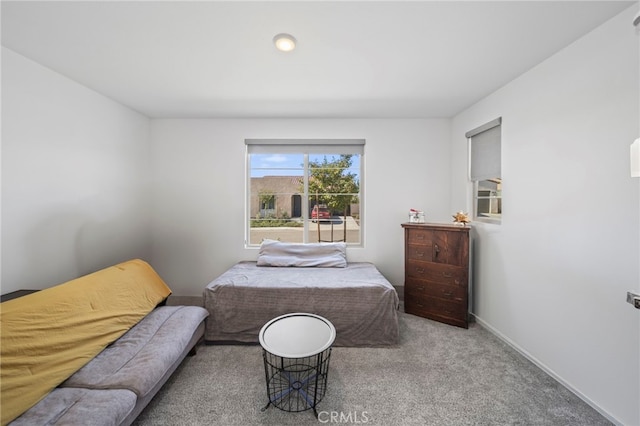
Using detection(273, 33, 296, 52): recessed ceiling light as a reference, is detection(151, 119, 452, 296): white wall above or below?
below

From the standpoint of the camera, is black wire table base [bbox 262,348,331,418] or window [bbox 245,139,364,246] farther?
window [bbox 245,139,364,246]

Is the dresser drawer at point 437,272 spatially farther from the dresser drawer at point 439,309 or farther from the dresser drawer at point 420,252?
the dresser drawer at point 439,309

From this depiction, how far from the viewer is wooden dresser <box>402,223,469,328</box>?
2584mm

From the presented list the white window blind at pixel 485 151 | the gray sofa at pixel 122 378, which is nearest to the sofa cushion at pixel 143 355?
the gray sofa at pixel 122 378

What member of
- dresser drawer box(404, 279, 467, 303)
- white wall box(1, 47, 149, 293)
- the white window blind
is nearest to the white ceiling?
white wall box(1, 47, 149, 293)

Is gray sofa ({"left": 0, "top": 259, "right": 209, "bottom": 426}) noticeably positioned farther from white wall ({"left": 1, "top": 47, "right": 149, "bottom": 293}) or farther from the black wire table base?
the black wire table base

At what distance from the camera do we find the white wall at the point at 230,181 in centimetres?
330

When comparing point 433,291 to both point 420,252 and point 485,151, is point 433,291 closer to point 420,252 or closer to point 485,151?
point 420,252

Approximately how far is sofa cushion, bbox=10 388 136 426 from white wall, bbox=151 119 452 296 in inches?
81.3

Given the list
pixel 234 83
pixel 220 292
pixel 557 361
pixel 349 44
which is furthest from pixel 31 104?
pixel 557 361

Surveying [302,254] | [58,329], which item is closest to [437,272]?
[302,254]

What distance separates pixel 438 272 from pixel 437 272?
0.01m

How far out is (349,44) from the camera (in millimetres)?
1717

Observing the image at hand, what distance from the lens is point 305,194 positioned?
3475 millimetres
